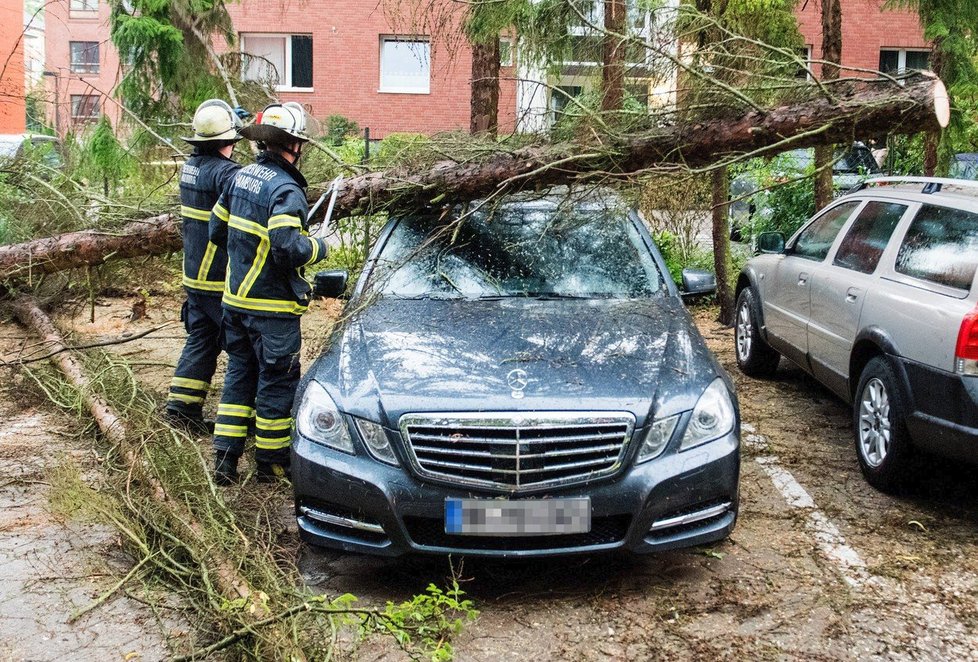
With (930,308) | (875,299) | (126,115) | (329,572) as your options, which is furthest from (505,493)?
(126,115)

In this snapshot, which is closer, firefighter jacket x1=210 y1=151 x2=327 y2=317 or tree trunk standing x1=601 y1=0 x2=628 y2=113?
firefighter jacket x1=210 y1=151 x2=327 y2=317

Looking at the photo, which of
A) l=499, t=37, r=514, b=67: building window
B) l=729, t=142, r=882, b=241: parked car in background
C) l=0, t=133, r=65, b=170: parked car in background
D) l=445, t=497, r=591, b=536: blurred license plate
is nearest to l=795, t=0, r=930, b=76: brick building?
l=729, t=142, r=882, b=241: parked car in background

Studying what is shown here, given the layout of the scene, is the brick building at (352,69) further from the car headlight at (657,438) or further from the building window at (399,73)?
the car headlight at (657,438)

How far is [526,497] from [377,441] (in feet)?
2.03

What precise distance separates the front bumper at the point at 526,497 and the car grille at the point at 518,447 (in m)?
0.06

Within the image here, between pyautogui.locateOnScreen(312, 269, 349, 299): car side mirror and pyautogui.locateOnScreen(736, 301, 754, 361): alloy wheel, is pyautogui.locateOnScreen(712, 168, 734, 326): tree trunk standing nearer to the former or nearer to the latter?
pyautogui.locateOnScreen(736, 301, 754, 361): alloy wheel

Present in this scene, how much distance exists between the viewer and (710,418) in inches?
164

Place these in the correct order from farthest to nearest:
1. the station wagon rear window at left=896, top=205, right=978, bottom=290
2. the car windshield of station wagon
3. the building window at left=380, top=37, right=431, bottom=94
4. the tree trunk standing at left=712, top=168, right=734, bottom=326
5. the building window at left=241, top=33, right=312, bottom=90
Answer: the building window at left=241, top=33, right=312, bottom=90
the building window at left=380, top=37, right=431, bottom=94
the tree trunk standing at left=712, top=168, right=734, bottom=326
the car windshield of station wagon
the station wagon rear window at left=896, top=205, right=978, bottom=290

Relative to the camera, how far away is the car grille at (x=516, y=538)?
3.97 m

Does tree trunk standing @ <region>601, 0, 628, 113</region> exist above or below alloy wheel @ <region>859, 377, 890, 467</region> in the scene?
above

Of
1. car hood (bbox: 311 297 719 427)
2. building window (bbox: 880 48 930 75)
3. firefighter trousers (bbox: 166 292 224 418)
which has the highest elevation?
building window (bbox: 880 48 930 75)

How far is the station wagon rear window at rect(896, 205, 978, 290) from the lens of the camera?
4.88 m

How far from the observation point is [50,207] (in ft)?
28.4

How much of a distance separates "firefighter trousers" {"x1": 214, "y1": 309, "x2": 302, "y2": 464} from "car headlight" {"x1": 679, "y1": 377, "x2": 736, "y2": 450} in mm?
2095
